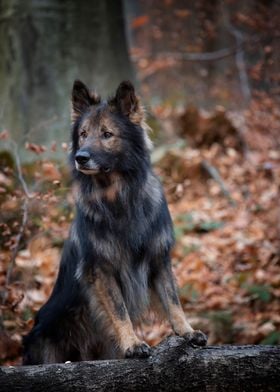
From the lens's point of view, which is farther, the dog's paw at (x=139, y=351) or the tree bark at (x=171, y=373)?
the dog's paw at (x=139, y=351)

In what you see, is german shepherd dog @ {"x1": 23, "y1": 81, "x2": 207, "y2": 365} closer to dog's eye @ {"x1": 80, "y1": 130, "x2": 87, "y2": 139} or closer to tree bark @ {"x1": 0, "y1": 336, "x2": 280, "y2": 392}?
dog's eye @ {"x1": 80, "y1": 130, "x2": 87, "y2": 139}

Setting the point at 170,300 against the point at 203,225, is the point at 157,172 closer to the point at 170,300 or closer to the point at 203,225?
the point at 203,225

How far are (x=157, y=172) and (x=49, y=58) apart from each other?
232 centimetres

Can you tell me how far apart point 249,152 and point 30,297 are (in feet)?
17.1

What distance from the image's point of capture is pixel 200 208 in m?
9.17

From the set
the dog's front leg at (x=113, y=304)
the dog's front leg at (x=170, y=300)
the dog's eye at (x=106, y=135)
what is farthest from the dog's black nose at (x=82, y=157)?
the dog's front leg at (x=170, y=300)

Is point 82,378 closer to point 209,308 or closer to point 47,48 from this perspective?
point 209,308

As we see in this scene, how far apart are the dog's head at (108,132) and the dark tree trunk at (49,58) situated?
11.2 feet

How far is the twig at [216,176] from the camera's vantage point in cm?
935

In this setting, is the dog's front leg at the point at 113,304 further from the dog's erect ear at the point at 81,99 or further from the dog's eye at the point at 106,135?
the dog's erect ear at the point at 81,99

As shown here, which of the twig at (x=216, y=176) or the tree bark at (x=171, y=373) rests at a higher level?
the twig at (x=216, y=176)

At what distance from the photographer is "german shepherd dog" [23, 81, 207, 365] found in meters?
4.62

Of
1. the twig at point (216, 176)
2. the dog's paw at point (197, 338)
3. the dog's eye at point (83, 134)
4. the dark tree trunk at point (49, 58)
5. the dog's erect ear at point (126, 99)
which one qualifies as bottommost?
the dog's paw at point (197, 338)

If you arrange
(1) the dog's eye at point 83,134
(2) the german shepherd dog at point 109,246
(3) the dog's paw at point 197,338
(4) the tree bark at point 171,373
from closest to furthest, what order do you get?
(4) the tree bark at point 171,373 → (3) the dog's paw at point 197,338 → (2) the german shepherd dog at point 109,246 → (1) the dog's eye at point 83,134
